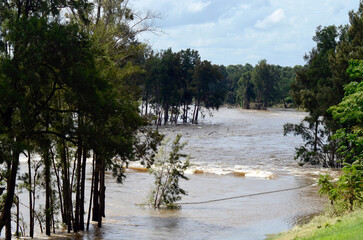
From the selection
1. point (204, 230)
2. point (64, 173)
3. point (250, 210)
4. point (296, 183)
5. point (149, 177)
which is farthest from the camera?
point (149, 177)

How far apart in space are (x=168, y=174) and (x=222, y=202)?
4.99m

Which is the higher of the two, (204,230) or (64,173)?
(64,173)

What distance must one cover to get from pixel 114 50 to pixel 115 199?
10.7m

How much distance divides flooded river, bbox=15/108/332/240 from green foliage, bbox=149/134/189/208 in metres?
0.78

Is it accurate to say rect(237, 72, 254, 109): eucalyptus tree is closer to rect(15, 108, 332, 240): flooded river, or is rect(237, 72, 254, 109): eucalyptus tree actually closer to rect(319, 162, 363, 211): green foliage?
rect(15, 108, 332, 240): flooded river

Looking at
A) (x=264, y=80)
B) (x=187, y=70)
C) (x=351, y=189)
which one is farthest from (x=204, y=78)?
(x=351, y=189)

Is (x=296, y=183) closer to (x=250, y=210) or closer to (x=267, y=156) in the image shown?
(x=250, y=210)

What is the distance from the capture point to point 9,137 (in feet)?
42.9

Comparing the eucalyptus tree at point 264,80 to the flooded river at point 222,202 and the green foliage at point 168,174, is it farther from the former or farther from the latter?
the green foliage at point 168,174

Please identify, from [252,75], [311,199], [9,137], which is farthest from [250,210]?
[252,75]

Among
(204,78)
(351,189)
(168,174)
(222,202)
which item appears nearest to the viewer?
(351,189)

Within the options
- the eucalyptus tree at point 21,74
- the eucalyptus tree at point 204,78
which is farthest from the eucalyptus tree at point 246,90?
the eucalyptus tree at point 21,74

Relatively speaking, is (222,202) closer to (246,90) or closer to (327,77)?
(327,77)

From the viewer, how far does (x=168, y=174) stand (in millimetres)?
25141
